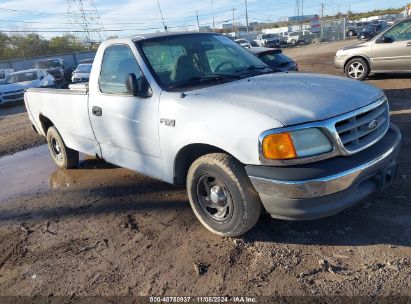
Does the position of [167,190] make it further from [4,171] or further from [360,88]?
[4,171]

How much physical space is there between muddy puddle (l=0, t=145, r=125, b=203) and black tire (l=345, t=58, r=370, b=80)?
27.6 feet

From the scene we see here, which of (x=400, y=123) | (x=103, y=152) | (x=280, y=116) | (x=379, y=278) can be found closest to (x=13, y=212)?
(x=103, y=152)

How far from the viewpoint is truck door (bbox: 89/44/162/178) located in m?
3.96

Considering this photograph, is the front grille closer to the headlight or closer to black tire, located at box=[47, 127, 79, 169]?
the headlight

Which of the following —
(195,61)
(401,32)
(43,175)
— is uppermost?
(195,61)

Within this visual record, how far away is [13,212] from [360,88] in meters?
4.38

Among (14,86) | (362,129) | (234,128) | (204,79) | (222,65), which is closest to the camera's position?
(234,128)

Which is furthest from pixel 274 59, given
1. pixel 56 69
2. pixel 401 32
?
pixel 56 69

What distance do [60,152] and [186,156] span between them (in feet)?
11.5

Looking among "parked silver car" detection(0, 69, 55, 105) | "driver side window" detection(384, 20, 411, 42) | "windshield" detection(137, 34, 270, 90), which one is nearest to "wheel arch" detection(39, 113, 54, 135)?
"windshield" detection(137, 34, 270, 90)

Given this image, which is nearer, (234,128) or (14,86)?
(234,128)

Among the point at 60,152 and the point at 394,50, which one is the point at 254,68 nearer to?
the point at 60,152

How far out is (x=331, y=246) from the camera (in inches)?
131

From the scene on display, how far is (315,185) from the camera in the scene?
2879mm
